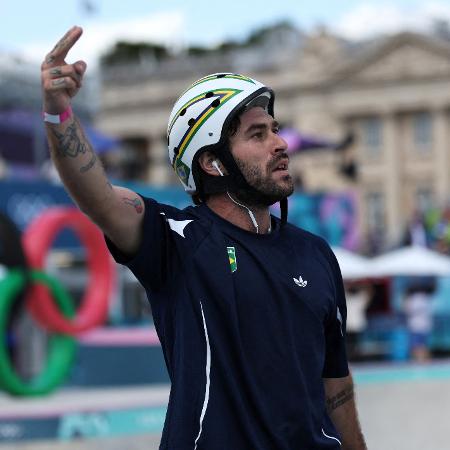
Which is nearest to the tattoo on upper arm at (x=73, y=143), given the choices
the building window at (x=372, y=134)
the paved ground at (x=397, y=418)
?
the paved ground at (x=397, y=418)

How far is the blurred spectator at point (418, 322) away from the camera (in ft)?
59.6

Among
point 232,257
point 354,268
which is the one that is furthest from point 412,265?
point 232,257

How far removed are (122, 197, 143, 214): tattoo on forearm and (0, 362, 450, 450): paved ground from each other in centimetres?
638

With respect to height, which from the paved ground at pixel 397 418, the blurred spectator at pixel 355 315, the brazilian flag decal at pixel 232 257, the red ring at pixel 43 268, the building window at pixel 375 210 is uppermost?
the brazilian flag decal at pixel 232 257

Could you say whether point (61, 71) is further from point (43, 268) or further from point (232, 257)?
point (43, 268)

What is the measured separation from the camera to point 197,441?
274 centimetres

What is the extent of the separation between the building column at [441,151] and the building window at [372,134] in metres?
3.61

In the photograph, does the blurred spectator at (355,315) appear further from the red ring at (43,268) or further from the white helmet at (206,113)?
the white helmet at (206,113)

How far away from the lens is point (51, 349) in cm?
1356

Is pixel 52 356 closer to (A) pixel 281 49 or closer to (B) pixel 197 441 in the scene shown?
(B) pixel 197 441

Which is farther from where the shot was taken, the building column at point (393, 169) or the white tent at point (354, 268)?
the building column at point (393, 169)

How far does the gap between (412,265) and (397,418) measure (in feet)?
30.9

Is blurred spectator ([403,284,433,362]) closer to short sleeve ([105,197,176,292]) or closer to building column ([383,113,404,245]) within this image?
short sleeve ([105,197,176,292])

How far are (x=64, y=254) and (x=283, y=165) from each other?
18.5 m
